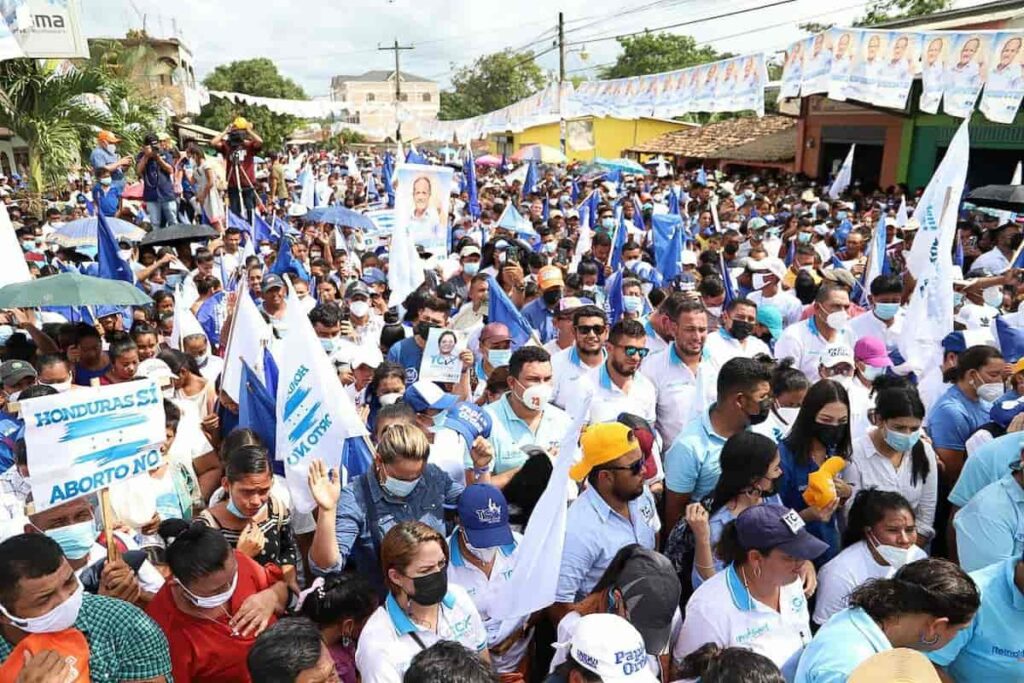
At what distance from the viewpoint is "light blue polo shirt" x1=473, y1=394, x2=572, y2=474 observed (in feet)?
12.8

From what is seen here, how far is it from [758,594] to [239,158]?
11.8 m

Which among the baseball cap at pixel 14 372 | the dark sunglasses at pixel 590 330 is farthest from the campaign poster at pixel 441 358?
the baseball cap at pixel 14 372

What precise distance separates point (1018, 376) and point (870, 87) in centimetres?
1120

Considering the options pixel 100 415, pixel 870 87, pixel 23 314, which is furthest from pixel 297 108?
pixel 100 415

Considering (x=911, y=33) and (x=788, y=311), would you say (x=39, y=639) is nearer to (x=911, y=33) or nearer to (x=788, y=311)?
(x=788, y=311)

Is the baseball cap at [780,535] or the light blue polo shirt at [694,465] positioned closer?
the baseball cap at [780,535]

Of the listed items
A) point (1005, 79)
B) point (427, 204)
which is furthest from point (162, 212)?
point (1005, 79)

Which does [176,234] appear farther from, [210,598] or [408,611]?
[408,611]

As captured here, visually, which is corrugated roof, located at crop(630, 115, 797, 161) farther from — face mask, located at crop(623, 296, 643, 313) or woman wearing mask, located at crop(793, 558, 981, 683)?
woman wearing mask, located at crop(793, 558, 981, 683)

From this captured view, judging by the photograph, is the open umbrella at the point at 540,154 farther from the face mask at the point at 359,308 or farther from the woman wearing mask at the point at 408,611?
the woman wearing mask at the point at 408,611

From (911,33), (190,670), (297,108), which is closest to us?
(190,670)

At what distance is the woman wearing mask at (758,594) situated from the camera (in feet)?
8.59

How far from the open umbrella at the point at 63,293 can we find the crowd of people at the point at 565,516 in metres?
0.40

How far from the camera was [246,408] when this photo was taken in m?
4.32
